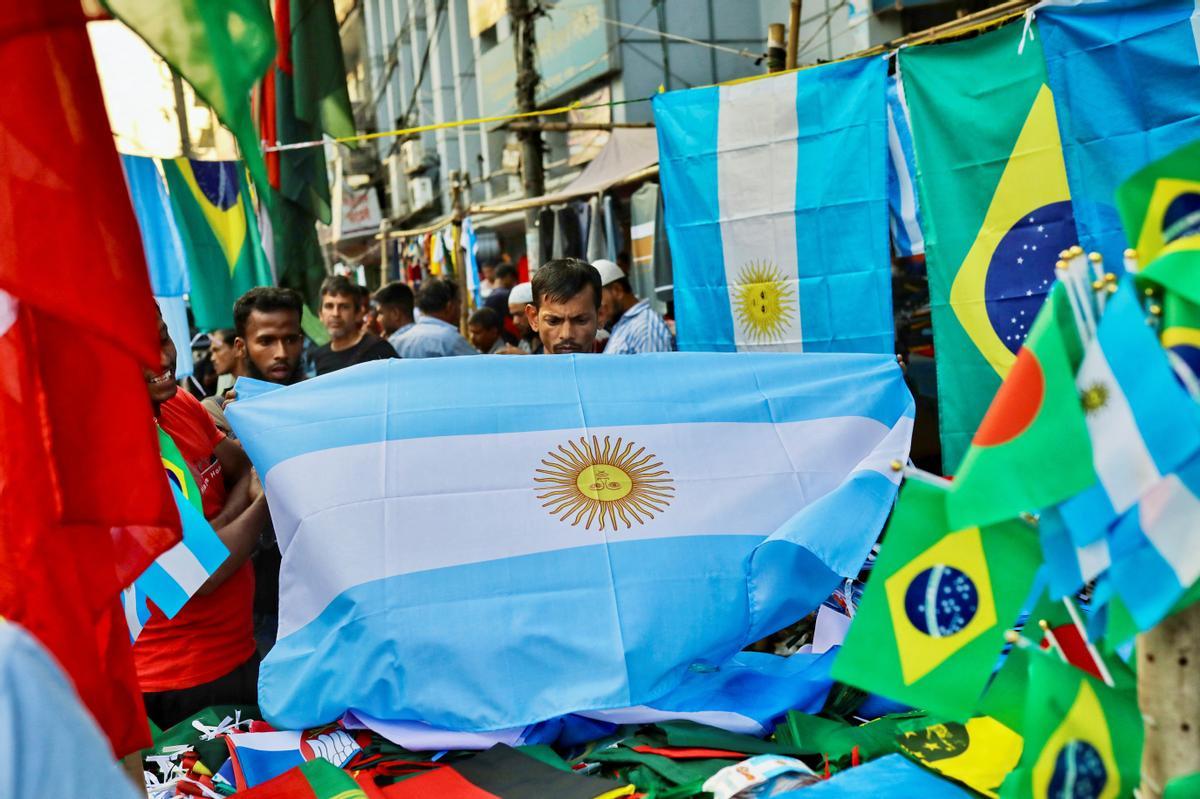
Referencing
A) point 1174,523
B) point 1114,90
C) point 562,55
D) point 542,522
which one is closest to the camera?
point 1174,523

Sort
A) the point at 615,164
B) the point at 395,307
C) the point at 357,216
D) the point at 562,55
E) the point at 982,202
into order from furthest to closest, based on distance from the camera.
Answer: the point at 357,216 → the point at 562,55 → the point at 615,164 → the point at 395,307 → the point at 982,202

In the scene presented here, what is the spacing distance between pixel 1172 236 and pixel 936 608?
53cm

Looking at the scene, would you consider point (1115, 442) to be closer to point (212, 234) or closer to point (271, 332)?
point (271, 332)

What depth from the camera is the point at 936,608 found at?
130cm

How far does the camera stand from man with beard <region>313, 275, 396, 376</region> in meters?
4.78

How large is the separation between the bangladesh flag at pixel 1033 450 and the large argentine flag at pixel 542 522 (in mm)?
1281

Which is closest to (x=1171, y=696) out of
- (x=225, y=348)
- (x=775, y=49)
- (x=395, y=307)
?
(x=225, y=348)

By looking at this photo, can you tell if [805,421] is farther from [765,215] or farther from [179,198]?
[179,198]

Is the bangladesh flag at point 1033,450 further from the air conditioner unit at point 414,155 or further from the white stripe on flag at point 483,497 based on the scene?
the air conditioner unit at point 414,155

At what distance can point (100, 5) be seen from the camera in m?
1.36

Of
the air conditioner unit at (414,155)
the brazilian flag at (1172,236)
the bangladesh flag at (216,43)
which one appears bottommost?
the brazilian flag at (1172,236)

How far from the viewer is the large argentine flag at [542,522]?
7.76 ft

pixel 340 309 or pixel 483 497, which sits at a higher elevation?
pixel 340 309

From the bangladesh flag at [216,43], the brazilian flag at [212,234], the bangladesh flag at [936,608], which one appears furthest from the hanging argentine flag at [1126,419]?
the brazilian flag at [212,234]
